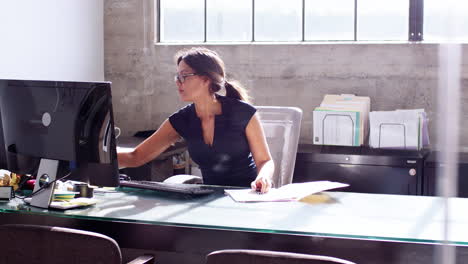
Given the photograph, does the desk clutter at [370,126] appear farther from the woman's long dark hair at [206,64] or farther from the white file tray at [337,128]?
the woman's long dark hair at [206,64]

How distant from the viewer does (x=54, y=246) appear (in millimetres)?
1590

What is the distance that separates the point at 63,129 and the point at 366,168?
2456mm

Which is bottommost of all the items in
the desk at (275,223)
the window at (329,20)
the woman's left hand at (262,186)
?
the desk at (275,223)

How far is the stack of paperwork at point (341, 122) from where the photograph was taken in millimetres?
4211

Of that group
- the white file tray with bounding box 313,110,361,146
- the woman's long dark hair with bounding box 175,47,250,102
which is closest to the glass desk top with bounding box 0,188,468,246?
the woman's long dark hair with bounding box 175,47,250,102

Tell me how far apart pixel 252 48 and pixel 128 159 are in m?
2.14

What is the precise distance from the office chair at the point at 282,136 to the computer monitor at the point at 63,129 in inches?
47.7

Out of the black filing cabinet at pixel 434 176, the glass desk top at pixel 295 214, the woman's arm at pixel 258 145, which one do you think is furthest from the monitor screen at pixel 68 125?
the black filing cabinet at pixel 434 176

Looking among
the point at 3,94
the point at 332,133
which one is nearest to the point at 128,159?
the point at 3,94

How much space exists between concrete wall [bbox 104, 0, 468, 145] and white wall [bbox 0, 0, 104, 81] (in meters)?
0.18

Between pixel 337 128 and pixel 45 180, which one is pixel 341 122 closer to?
pixel 337 128

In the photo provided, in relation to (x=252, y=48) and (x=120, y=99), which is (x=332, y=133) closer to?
(x=252, y=48)

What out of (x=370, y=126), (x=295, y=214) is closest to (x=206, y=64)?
(x=295, y=214)

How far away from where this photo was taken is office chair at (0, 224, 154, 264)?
1543mm
